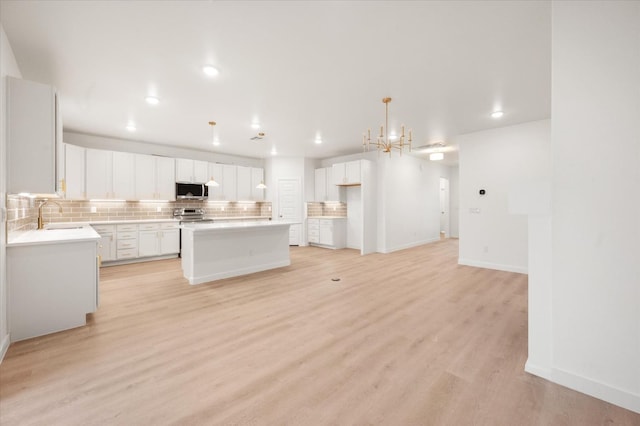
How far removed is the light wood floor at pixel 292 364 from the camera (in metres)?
1.62

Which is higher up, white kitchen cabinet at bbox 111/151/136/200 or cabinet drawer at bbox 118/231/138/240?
white kitchen cabinet at bbox 111/151/136/200

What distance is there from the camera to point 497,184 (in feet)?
17.2

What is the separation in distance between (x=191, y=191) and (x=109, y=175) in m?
1.69

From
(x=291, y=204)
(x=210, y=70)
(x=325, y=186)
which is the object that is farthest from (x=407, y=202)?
(x=210, y=70)

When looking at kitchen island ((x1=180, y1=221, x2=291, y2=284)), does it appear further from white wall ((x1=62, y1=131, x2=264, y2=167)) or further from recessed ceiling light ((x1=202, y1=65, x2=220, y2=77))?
white wall ((x1=62, y1=131, x2=264, y2=167))

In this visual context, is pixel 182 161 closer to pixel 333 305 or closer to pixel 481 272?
pixel 333 305

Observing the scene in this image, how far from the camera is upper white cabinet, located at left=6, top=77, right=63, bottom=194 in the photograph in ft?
8.16

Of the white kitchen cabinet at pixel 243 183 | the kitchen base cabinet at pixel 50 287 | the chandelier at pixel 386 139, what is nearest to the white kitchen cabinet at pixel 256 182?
the white kitchen cabinet at pixel 243 183

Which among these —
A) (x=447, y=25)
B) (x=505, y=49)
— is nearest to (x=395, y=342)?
(x=447, y=25)

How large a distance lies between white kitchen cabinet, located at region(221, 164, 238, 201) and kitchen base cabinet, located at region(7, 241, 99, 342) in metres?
4.87

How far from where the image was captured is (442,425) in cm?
153

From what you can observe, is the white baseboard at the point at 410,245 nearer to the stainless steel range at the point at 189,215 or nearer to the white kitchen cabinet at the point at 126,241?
the stainless steel range at the point at 189,215

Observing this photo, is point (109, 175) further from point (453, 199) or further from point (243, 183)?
point (453, 199)

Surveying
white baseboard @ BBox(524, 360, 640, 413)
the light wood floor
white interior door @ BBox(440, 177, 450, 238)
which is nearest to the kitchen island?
the light wood floor
